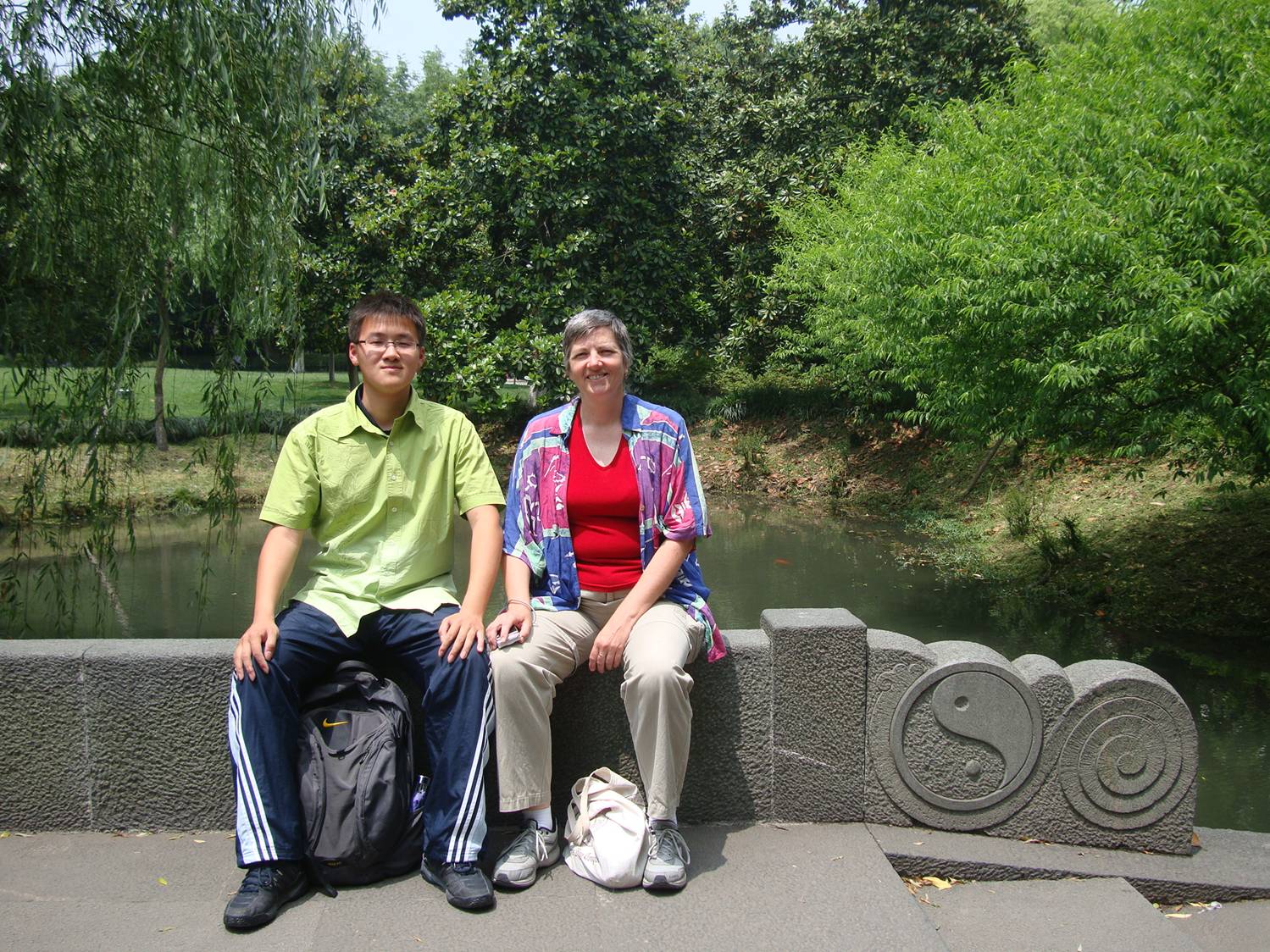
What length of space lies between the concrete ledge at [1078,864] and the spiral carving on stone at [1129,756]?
0.14 meters

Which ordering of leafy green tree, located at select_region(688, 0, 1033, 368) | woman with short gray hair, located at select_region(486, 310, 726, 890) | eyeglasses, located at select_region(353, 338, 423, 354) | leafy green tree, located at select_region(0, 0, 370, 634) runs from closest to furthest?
woman with short gray hair, located at select_region(486, 310, 726, 890) < eyeglasses, located at select_region(353, 338, 423, 354) < leafy green tree, located at select_region(0, 0, 370, 634) < leafy green tree, located at select_region(688, 0, 1033, 368)

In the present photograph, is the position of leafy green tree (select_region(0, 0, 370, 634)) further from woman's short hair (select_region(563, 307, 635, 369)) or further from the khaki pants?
the khaki pants

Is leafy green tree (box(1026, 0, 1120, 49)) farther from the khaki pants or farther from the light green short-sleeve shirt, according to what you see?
the khaki pants

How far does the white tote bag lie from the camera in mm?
2889

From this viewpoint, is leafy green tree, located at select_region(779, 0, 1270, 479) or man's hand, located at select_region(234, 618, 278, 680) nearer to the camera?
man's hand, located at select_region(234, 618, 278, 680)

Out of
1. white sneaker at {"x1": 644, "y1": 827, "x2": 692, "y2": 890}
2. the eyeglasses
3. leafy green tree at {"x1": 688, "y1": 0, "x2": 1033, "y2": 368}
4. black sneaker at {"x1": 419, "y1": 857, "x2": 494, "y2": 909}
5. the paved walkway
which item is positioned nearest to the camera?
the paved walkway

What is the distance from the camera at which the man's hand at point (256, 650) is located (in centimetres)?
288

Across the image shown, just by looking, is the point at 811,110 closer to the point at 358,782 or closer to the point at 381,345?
the point at 381,345

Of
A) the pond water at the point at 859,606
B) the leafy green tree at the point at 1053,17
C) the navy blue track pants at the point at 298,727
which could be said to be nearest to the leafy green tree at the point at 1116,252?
the pond water at the point at 859,606

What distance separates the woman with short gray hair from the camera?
9.76ft

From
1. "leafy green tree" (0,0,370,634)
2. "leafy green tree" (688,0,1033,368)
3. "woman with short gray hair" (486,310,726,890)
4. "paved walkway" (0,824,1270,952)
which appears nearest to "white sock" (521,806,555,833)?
"woman with short gray hair" (486,310,726,890)

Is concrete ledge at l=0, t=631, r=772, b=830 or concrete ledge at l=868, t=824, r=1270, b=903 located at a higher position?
concrete ledge at l=0, t=631, r=772, b=830

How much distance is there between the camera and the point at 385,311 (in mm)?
3330

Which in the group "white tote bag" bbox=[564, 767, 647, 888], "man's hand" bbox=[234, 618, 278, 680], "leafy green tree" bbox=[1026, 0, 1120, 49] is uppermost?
"leafy green tree" bbox=[1026, 0, 1120, 49]
